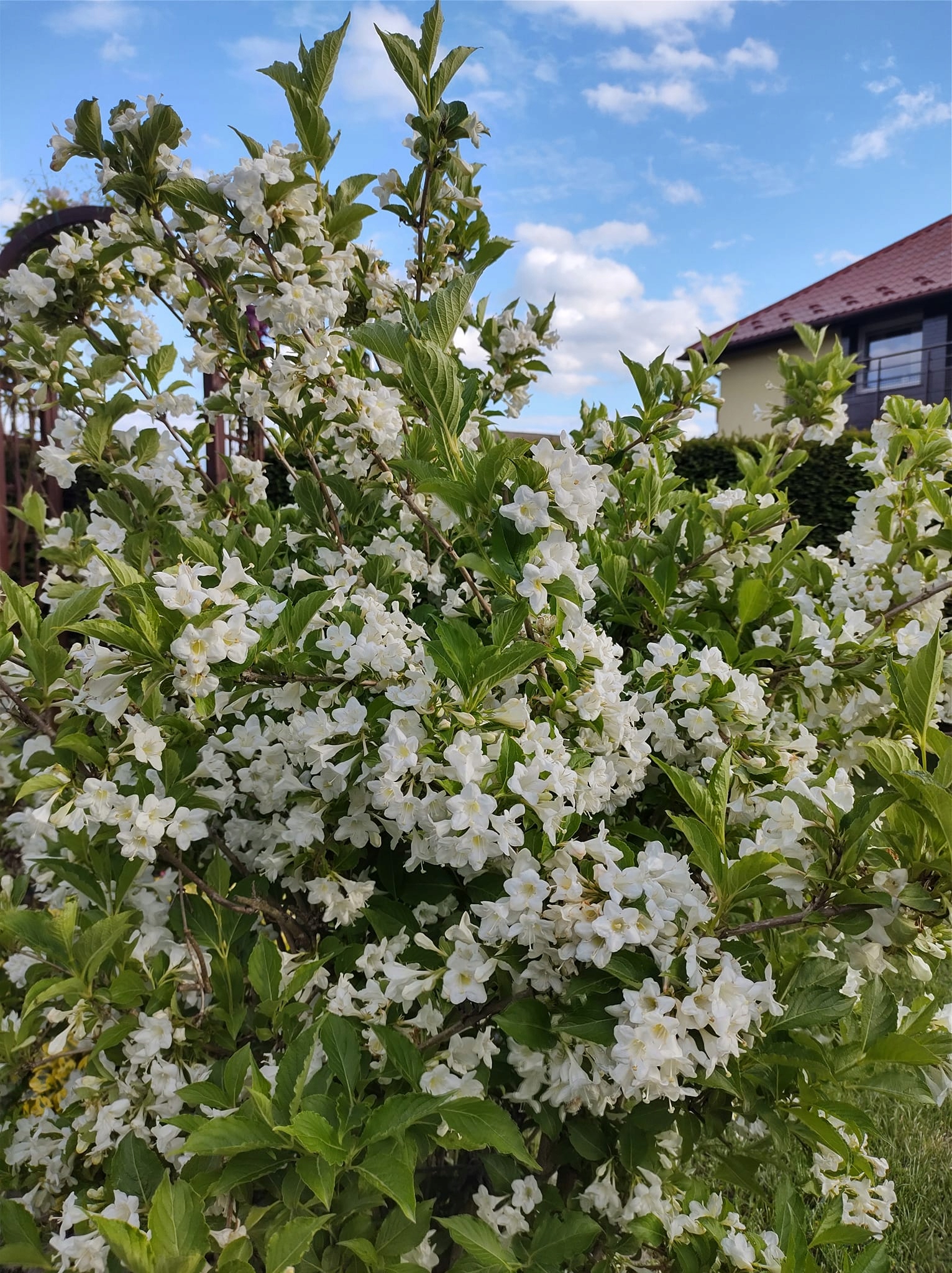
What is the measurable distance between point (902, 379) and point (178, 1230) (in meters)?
21.2

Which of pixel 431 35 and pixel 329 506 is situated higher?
pixel 431 35

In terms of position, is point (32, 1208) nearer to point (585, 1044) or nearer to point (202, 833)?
point (202, 833)

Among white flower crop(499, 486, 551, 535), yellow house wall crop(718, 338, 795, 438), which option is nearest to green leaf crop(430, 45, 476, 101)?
white flower crop(499, 486, 551, 535)

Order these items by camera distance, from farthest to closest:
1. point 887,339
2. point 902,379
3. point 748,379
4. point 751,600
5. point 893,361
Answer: point 748,379 < point 887,339 < point 893,361 < point 902,379 < point 751,600

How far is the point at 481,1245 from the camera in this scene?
1253 mm

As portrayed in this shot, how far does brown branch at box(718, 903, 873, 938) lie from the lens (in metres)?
1.17

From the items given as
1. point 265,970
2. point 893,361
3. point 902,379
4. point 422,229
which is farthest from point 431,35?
point 893,361

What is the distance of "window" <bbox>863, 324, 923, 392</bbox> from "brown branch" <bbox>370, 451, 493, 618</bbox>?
19.2m

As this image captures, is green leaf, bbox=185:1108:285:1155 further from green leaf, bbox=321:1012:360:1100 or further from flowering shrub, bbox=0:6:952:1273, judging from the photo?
green leaf, bbox=321:1012:360:1100

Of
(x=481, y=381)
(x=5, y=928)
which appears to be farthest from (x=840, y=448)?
(x=5, y=928)

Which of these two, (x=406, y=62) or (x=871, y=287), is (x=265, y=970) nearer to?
(x=406, y=62)

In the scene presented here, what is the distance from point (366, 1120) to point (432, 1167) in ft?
2.68

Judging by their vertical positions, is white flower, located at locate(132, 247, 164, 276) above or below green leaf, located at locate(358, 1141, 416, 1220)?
above

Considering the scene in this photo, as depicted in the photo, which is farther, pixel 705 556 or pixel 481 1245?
pixel 705 556
